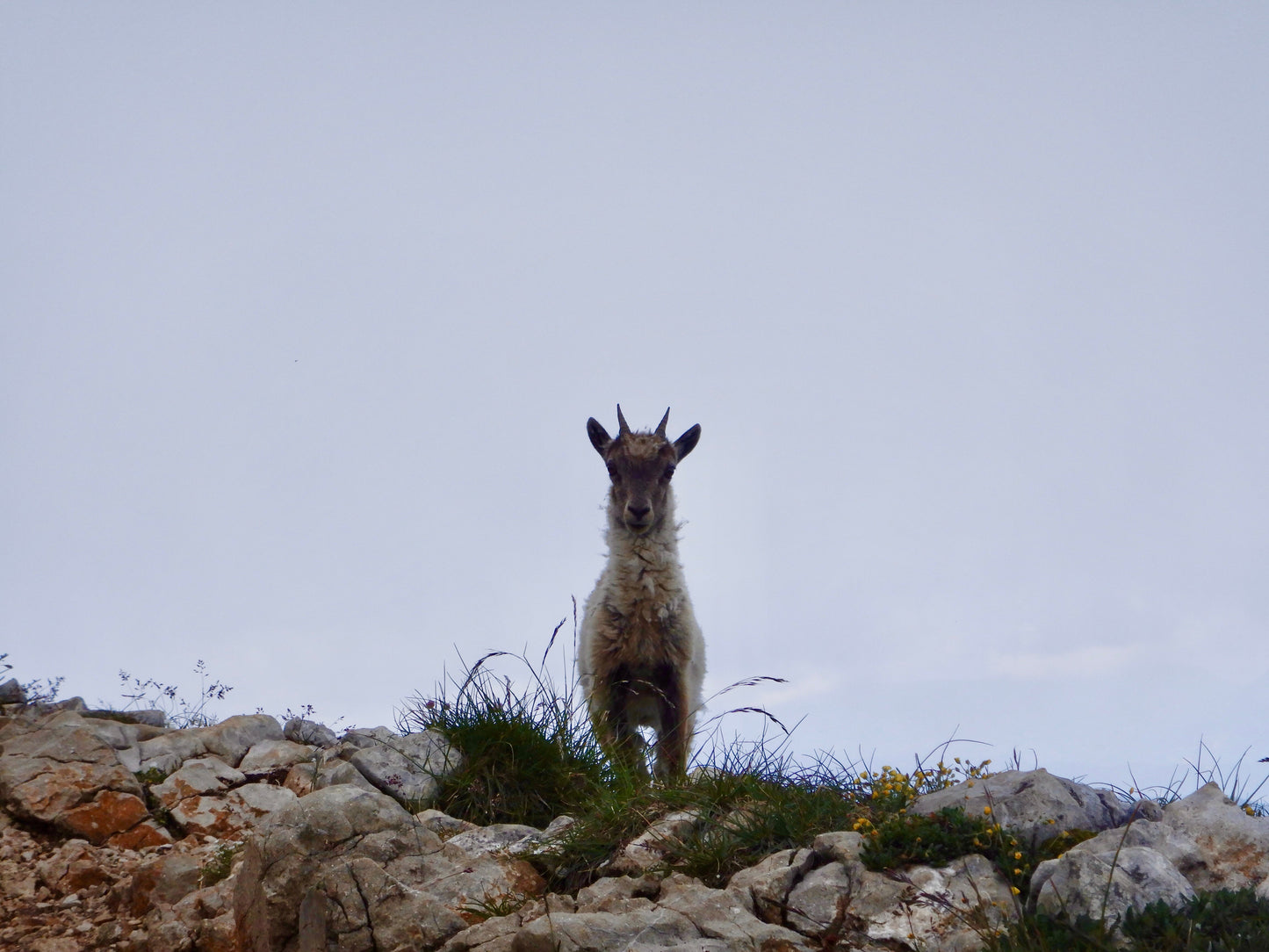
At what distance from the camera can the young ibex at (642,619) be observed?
A: 9336 mm

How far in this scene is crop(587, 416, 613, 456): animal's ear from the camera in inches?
406

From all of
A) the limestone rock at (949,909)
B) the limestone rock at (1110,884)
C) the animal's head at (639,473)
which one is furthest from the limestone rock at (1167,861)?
the animal's head at (639,473)

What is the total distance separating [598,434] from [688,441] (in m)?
0.88

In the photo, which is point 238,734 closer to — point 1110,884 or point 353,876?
point 353,876

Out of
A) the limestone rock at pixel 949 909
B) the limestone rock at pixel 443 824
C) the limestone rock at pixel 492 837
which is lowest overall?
the limestone rock at pixel 949 909

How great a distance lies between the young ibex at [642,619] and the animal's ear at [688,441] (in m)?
0.38

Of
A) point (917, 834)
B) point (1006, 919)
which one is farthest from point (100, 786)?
point (1006, 919)

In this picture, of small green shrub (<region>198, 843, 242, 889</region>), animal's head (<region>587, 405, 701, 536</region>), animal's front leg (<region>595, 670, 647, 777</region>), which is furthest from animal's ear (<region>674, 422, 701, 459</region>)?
small green shrub (<region>198, 843, 242, 889</region>)

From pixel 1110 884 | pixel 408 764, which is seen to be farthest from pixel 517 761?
pixel 1110 884

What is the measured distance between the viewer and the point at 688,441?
1050 centimetres

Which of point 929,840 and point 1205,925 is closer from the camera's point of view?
point 1205,925

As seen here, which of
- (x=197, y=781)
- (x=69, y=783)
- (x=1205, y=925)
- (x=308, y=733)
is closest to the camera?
(x=1205, y=925)

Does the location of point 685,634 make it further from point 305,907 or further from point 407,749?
point 305,907

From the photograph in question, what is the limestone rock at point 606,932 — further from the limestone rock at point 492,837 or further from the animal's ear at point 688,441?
the animal's ear at point 688,441
